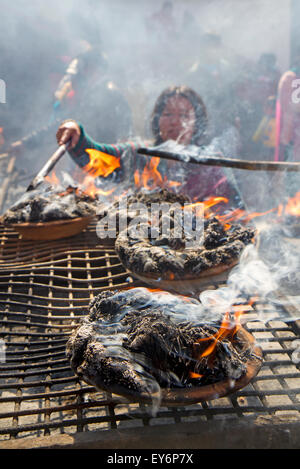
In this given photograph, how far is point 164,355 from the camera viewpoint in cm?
139

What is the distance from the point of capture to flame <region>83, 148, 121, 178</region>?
4.38 meters

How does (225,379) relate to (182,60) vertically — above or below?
below

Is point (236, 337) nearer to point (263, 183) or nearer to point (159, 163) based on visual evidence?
point (159, 163)

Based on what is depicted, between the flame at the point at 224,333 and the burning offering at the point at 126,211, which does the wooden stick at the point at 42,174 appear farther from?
the flame at the point at 224,333

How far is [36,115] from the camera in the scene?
12328mm

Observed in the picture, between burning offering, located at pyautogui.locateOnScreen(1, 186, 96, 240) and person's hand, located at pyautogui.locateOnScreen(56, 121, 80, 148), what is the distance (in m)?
1.05

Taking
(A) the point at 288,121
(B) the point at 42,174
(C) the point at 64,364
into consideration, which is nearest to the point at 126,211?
(B) the point at 42,174

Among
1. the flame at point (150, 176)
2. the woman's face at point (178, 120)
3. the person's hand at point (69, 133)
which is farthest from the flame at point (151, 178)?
the person's hand at point (69, 133)

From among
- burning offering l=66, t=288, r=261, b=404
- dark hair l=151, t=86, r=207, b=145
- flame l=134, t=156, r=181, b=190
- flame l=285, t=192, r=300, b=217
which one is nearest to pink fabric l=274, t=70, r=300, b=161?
flame l=285, t=192, r=300, b=217

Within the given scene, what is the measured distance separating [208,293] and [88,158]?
2873 mm

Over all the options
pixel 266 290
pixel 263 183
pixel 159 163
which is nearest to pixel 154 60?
pixel 263 183

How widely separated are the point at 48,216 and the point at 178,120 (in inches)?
104

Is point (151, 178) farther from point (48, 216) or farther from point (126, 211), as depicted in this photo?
point (48, 216)

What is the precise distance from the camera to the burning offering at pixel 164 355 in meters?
1.29
